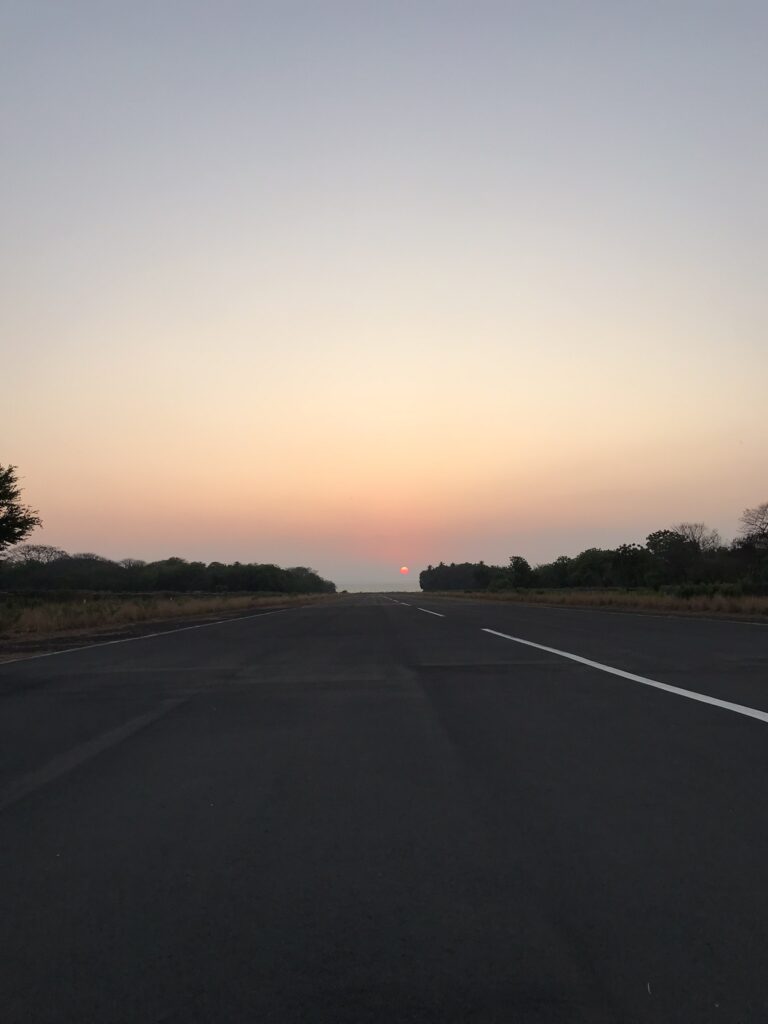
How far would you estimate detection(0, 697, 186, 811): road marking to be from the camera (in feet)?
20.8

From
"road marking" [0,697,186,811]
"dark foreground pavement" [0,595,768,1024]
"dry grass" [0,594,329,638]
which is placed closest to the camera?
"dark foreground pavement" [0,595,768,1024]

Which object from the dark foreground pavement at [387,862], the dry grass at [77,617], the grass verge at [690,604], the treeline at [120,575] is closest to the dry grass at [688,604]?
the grass verge at [690,604]

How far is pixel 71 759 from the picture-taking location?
7500 mm

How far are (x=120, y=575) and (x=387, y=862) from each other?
476 feet

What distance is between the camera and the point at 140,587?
14388cm

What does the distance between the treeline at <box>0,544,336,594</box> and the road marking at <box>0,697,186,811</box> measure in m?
89.8

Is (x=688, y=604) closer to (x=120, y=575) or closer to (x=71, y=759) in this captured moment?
(x=71, y=759)

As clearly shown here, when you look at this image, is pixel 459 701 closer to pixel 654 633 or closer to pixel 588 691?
pixel 588 691

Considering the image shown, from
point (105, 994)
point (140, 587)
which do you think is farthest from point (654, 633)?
point (140, 587)

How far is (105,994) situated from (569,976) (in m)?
1.76

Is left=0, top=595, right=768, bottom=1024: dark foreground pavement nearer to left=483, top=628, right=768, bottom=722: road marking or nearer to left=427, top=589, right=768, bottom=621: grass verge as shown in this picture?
left=483, top=628, right=768, bottom=722: road marking

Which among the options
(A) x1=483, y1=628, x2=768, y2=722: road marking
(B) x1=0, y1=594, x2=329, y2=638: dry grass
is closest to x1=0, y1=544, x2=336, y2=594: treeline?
(B) x1=0, y1=594, x2=329, y2=638: dry grass

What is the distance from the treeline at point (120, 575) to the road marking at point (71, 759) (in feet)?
295

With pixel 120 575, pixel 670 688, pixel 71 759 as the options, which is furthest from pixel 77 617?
pixel 120 575
